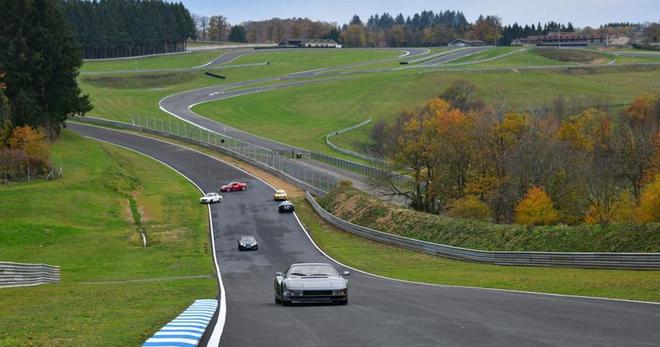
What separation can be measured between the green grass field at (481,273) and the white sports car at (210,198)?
17.3 m

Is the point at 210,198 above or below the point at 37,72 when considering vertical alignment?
below

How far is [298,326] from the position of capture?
1634 cm

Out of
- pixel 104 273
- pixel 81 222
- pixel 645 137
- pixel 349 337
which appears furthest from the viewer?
pixel 645 137

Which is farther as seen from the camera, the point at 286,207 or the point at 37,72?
the point at 37,72

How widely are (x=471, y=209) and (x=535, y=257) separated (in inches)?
1226

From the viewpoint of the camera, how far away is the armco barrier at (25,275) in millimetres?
31562

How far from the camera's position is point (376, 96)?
161500 millimetres

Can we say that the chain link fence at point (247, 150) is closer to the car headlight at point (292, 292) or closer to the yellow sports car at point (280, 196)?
the yellow sports car at point (280, 196)

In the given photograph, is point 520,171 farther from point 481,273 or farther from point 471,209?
point 481,273

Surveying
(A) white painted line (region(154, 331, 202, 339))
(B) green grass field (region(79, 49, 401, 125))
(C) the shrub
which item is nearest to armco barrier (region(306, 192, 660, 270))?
(C) the shrub

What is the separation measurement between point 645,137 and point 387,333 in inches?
3196

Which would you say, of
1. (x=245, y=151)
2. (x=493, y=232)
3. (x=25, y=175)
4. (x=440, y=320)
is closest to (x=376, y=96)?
(x=245, y=151)

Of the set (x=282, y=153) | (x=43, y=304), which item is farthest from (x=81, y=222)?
(x=282, y=153)

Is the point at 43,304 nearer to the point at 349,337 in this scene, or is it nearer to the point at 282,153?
the point at 349,337
